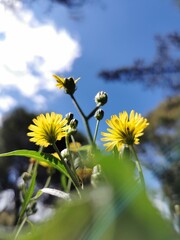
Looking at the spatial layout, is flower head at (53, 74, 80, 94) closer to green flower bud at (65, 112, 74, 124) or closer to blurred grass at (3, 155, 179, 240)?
green flower bud at (65, 112, 74, 124)

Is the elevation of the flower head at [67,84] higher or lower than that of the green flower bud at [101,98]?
higher

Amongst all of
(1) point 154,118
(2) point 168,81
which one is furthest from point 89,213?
(1) point 154,118

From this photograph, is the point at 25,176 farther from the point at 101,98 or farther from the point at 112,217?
the point at 112,217

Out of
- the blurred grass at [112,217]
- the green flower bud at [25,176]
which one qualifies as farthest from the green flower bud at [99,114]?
the blurred grass at [112,217]

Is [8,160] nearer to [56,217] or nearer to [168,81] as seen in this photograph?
[168,81]

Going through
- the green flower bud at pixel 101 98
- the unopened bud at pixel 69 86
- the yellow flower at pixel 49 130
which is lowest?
the yellow flower at pixel 49 130

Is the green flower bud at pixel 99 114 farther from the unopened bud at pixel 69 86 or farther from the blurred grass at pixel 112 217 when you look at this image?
the blurred grass at pixel 112 217

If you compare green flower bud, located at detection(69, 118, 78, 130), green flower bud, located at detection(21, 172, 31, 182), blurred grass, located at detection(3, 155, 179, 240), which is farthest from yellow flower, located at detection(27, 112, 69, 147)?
blurred grass, located at detection(3, 155, 179, 240)
